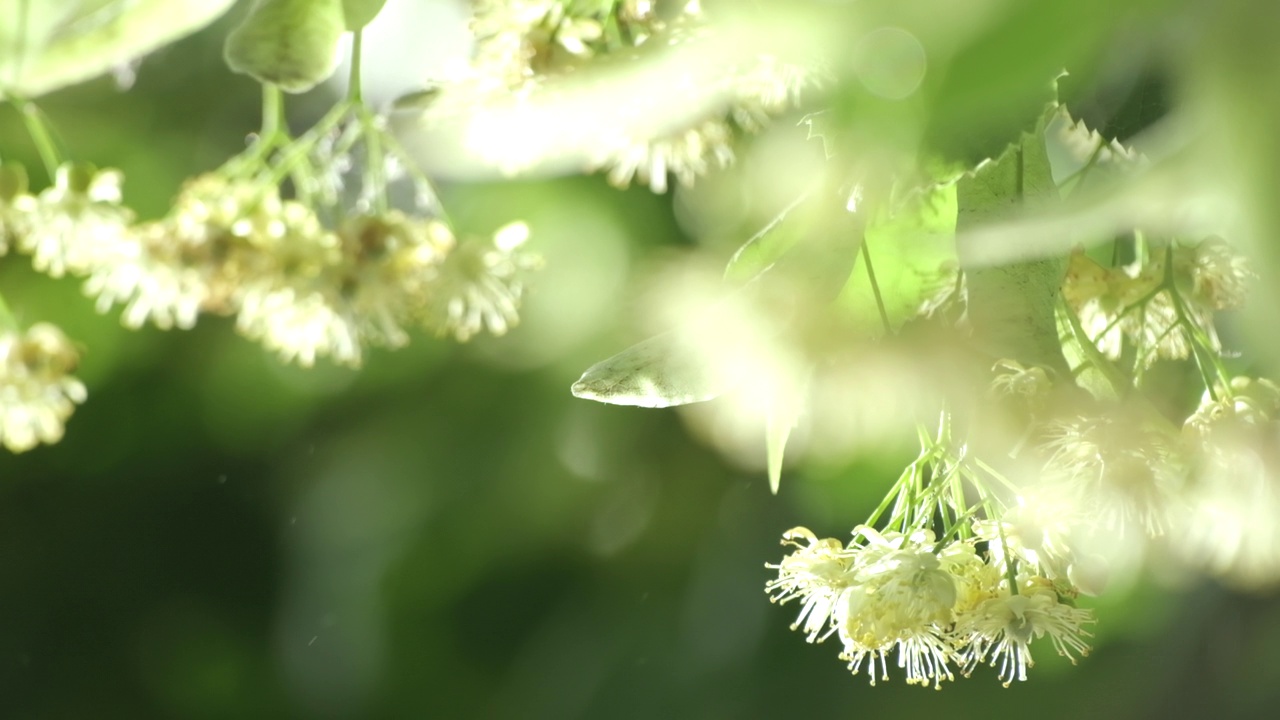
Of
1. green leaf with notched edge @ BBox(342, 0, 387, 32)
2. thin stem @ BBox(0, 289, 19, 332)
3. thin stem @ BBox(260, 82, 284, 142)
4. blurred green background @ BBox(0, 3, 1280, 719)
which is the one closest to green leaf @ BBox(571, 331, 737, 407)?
green leaf with notched edge @ BBox(342, 0, 387, 32)

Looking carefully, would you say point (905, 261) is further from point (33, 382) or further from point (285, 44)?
point (33, 382)

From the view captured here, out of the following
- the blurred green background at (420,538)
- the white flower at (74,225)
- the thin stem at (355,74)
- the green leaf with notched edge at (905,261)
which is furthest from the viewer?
the blurred green background at (420,538)

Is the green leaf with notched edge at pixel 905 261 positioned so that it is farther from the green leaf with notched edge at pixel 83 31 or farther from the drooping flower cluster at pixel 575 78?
the green leaf with notched edge at pixel 83 31

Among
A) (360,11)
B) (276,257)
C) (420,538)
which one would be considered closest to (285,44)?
(360,11)

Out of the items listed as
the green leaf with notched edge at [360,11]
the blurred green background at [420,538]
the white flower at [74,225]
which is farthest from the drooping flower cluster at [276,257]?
the blurred green background at [420,538]

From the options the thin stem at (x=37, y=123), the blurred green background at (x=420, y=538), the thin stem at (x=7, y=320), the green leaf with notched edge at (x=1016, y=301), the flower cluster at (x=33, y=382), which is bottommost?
the blurred green background at (x=420, y=538)

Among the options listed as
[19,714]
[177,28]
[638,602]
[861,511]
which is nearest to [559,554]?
[638,602]
